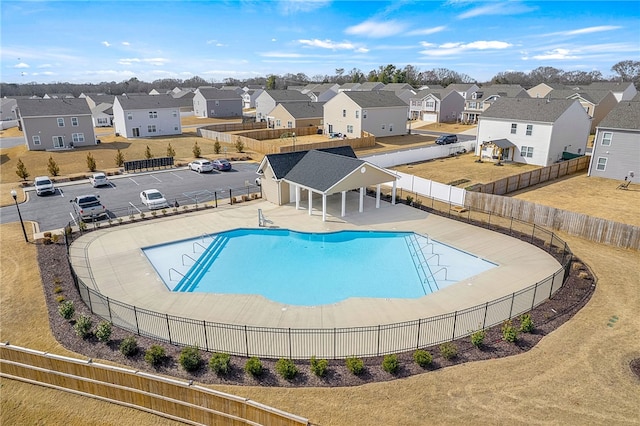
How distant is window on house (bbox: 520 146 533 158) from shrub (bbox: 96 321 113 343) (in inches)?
1855

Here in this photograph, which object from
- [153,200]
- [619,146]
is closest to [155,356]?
[153,200]

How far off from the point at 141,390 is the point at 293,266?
1244 cm

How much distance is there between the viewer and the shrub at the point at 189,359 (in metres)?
14.2

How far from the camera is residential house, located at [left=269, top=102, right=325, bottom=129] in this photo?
71375 millimetres

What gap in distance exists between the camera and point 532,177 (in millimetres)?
38375

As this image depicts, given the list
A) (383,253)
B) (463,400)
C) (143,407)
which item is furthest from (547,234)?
(143,407)

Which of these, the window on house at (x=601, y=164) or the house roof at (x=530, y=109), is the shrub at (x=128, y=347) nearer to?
the window on house at (x=601, y=164)

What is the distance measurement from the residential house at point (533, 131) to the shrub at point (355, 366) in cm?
4095

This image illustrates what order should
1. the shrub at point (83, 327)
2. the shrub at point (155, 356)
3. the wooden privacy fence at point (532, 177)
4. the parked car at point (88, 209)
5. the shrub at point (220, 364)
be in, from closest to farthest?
the shrub at point (220, 364)
the shrub at point (155, 356)
the shrub at point (83, 327)
the parked car at point (88, 209)
the wooden privacy fence at point (532, 177)

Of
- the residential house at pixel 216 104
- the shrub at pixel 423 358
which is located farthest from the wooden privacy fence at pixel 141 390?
the residential house at pixel 216 104

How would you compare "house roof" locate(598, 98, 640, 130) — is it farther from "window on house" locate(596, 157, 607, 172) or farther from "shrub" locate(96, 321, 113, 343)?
"shrub" locate(96, 321, 113, 343)

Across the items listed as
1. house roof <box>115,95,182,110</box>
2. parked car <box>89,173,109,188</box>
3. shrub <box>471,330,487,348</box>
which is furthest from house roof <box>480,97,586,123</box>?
house roof <box>115,95,182,110</box>

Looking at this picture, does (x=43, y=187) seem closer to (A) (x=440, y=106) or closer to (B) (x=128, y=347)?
(B) (x=128, y=347)

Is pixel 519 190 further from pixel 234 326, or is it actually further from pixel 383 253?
pixel 234 326
